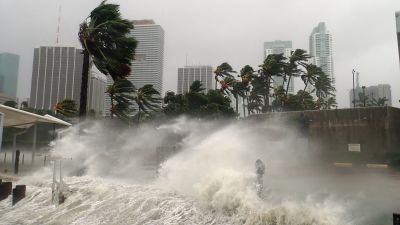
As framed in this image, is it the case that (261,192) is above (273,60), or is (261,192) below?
below

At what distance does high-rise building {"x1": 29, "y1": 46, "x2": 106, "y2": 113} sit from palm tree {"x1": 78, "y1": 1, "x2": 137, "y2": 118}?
71520mm

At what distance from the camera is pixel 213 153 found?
792 inches

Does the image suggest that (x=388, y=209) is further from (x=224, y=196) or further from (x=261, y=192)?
(x=224, y=196)

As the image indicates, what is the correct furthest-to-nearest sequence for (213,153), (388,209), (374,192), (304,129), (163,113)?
1. (163,113)
2. (304,129)
3. (213,153)
4. (374,192)
5. (388,209)

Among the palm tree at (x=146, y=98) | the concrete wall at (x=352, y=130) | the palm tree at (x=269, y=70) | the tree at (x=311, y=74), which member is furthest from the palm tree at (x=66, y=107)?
the tree at (x=311, y=74)

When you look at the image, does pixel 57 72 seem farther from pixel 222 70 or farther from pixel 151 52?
pixel 222 70

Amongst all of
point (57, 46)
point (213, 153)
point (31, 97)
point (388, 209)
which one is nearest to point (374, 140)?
point (213, 153)

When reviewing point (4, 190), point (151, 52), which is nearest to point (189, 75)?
point (151, 52)

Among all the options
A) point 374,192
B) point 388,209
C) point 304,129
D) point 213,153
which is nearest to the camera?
point 388,209

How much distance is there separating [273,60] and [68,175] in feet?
151

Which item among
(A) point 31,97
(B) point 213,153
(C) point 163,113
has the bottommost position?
(B) point 213,153

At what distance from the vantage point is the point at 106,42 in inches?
923

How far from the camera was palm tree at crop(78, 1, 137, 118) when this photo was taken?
22562 millimetres

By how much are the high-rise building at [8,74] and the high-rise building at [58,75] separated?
165 ft
